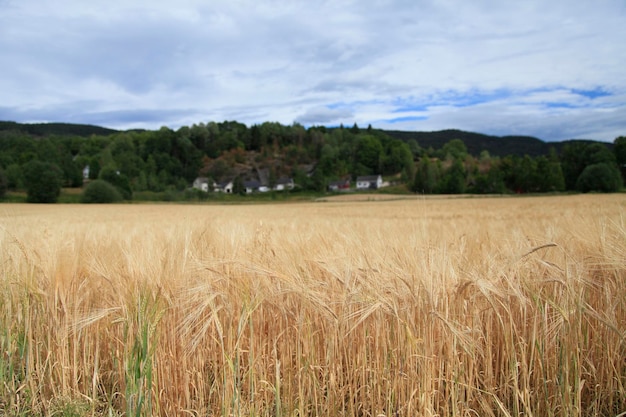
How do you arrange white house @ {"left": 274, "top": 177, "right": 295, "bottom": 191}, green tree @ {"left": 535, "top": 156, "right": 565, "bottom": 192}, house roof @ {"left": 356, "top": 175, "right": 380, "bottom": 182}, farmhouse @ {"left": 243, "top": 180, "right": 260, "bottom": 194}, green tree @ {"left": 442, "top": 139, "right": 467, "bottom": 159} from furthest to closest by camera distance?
green tree @ {"left": 442, "top": 139, "right": 467, "bottom": 159} → farmhouse @ {"left": 243, "top": 180, "right": 260, "bottom": 194} → white house @ {"left": 274, "top": 177, "right": 295, "bottom": 191} → house roof @ {"left": 356, "top": 175, "right": 380, "bottom": 182} → green tree @ {"left": 535, "top": 156, "right": 565, "bottom": 192}

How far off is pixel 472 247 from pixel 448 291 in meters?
2.08

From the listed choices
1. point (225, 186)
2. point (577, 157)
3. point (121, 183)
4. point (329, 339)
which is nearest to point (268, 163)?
point (225, 186)

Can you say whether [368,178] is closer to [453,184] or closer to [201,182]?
[453,184]

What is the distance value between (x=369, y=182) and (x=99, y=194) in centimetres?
6027

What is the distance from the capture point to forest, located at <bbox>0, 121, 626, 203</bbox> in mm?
58812

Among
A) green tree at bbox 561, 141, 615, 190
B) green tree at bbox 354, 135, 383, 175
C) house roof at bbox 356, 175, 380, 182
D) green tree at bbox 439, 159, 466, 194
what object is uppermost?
green tree at bbox 354, 135, 383, 175

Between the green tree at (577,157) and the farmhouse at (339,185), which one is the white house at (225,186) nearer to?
the farmhouse at (339,185)

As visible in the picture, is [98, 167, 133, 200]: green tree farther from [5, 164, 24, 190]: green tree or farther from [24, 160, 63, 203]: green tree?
[5, 164, 24, 190]: green tree

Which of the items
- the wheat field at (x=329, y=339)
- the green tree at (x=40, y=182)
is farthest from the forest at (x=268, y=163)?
the wheat field at (x=329, y=339)

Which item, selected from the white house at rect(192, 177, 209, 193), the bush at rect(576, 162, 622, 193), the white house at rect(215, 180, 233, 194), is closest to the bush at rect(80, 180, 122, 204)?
the white house at rect(192, 177, 209, 193)

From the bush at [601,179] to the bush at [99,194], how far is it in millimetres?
67754

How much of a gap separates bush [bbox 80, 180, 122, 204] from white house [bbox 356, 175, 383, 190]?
5521cm

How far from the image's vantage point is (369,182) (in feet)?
322

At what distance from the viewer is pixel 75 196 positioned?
195 ft
